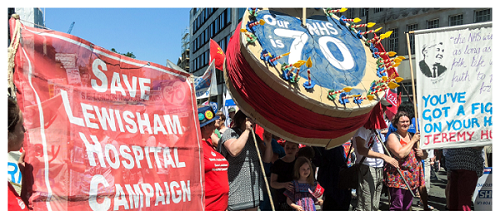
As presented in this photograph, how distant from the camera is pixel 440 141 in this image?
3.91m

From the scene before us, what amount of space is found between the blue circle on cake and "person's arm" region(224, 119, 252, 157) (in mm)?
713

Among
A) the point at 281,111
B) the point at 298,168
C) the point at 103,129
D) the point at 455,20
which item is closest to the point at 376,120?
the point at 298,168

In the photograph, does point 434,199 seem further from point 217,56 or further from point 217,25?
point 217,25

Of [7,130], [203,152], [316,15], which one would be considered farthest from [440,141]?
[7,130]

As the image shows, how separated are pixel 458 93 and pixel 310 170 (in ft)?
5.68

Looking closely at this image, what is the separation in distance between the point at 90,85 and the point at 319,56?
2170 mm

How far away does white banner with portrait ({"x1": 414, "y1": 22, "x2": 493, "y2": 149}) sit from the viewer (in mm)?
3891

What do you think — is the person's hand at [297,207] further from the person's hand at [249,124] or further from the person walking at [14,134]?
the person walking at [14,134]

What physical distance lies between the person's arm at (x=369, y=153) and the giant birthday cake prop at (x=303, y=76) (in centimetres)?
57

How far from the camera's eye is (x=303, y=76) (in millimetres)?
3441

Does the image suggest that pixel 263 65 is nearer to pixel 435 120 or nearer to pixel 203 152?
pixel 203 152

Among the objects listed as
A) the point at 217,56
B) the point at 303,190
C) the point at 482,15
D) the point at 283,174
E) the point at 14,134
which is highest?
the point at 482,15

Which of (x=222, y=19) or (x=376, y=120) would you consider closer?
(x=376, y=120)

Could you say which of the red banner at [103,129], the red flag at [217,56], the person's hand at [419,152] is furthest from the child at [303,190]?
the red flag at [217,56]
